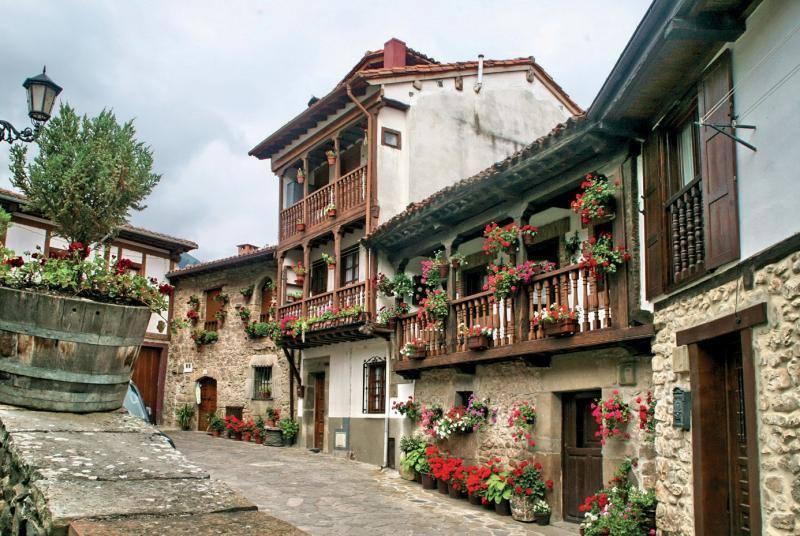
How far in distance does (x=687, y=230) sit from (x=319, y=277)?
40.8ft

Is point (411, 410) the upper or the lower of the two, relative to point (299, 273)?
lower

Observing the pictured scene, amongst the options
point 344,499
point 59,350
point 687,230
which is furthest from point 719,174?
point 344,499

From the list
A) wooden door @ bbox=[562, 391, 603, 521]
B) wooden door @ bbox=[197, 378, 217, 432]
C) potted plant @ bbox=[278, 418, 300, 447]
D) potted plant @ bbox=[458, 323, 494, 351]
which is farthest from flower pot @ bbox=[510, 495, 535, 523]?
wooden door @ bbox=[197, 378, 217, 432]

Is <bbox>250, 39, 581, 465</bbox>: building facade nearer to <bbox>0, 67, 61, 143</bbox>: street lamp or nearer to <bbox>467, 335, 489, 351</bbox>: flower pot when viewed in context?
<bbox>467, 335, 489, 351</bbox>: flower pot

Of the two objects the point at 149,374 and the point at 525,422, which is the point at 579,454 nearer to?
the point at 525,422

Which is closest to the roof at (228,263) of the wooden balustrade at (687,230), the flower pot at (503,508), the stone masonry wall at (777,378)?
the flower pot at (503,508)

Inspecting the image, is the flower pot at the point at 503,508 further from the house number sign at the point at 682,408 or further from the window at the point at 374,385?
the window at the point at 374,385

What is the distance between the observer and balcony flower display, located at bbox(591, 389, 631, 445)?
839cm

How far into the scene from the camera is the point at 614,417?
8.42 metres

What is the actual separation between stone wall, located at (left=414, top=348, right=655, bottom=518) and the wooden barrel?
18.1 ft

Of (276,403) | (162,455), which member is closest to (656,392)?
(162,455)

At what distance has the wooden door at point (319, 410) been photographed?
17.5 meters

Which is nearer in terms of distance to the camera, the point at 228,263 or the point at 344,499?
the point at 344,499

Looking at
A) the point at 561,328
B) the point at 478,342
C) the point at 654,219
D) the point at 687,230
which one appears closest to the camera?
the point at 687,230
